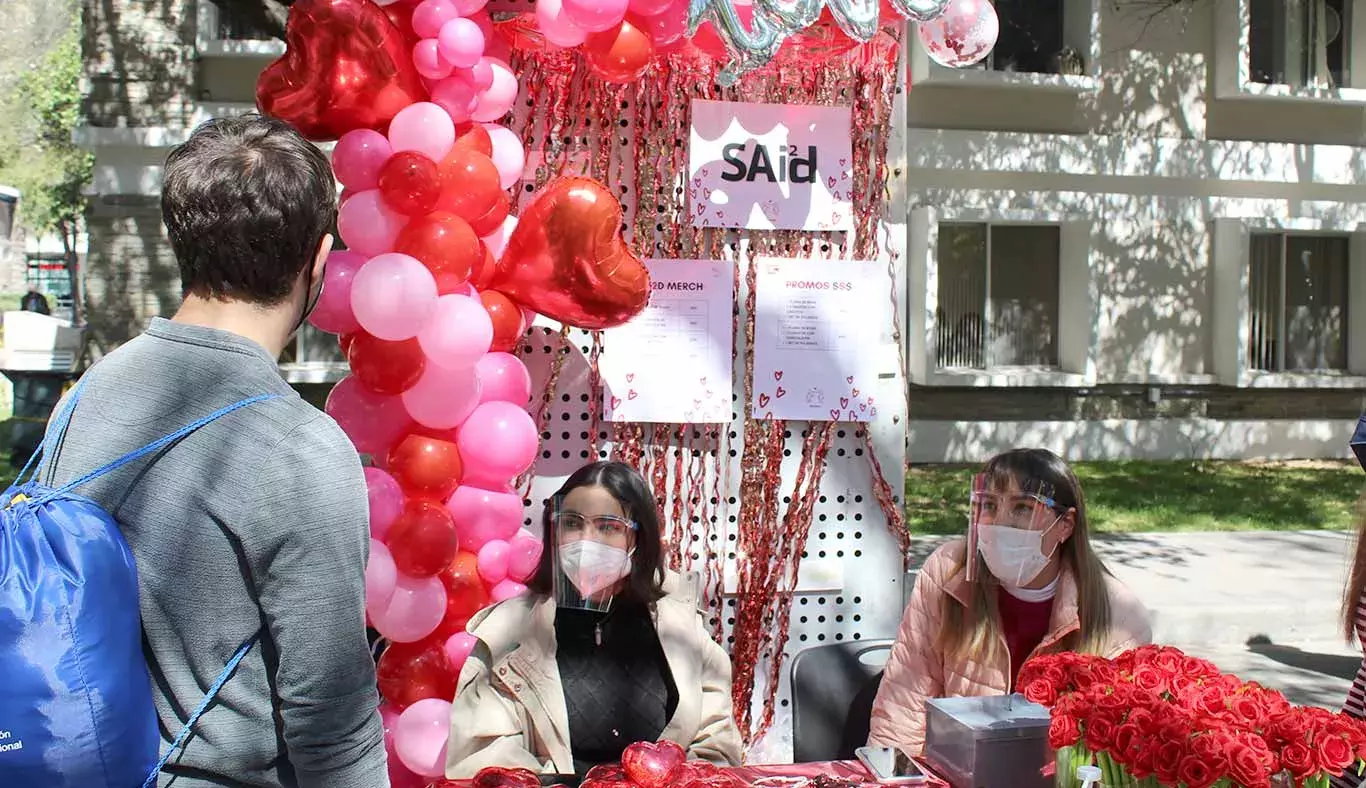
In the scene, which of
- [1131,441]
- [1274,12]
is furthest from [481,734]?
[1274,12]

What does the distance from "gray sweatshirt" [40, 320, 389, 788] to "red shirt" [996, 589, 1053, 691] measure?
186 centimetres

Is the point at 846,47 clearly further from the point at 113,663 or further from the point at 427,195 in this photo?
the point at 113,663

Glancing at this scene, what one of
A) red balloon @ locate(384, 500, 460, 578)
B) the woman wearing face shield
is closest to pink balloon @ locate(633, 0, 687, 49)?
the woman wearing face shield

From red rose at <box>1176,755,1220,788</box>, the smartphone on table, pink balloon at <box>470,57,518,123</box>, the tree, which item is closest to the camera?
red rose at <box>1176,755,1220,788</box>

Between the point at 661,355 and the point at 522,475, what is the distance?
1.82ft

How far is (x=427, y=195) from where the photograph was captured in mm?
2811

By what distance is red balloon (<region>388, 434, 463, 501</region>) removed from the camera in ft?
9.50

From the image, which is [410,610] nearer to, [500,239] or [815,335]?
[500,239]

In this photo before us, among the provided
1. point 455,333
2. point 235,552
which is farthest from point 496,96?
point 235,552

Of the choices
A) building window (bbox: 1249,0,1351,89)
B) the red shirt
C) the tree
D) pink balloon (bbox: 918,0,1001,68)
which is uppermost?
A: the tree

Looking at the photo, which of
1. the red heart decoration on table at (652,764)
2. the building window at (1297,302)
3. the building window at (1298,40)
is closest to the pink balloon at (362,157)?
the red heart decoration on table at (652,764)

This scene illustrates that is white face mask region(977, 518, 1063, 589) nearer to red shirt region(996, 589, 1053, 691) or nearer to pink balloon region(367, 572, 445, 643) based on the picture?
red shirt region(996, 589, 1053, 691)

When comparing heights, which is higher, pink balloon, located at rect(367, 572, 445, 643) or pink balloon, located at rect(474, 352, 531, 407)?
pink balloon, located at rect(474, 352, 531, 407)

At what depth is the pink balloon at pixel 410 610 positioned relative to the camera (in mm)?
2812
